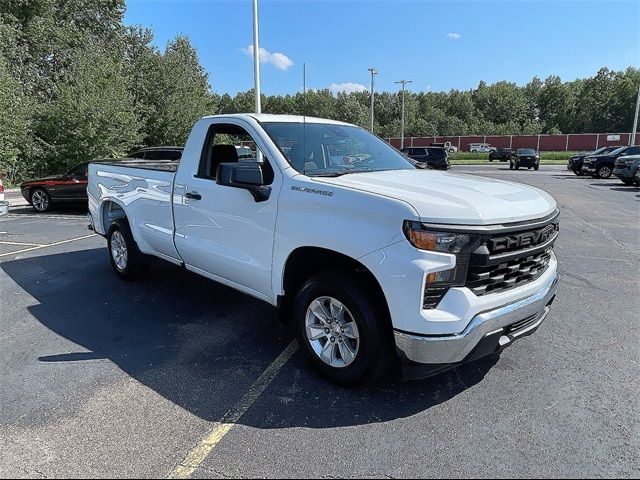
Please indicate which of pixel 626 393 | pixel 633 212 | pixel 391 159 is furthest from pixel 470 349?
pixel 633 212

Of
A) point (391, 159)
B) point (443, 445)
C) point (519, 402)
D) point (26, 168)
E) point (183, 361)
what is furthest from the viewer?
point (26, 168)

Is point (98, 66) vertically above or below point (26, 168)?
above

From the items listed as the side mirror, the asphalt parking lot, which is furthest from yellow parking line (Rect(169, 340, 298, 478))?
the side mirror

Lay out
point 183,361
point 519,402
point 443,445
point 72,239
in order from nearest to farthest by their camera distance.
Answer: point 443,445, point 519,402, point 183,361, point 72,239

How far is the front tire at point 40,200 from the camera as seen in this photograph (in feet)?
43.9

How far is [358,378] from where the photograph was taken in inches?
125

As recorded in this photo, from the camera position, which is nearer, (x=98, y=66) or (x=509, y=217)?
(x=509, y=217)

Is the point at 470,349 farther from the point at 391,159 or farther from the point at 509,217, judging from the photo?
the point at 391,159

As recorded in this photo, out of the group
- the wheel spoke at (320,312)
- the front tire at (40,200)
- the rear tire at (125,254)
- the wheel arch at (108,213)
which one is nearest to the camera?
the wheel spoke at (320,312)

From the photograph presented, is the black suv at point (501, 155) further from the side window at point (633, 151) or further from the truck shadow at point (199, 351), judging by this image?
the truck shadow at point (199, 351)

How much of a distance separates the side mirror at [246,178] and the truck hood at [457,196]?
0.50 meters

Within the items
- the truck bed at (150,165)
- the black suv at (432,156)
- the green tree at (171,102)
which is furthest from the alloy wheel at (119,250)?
the green tree at (171,102)

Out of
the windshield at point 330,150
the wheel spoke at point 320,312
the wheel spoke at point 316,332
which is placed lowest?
the wheel spoke at point 316,332

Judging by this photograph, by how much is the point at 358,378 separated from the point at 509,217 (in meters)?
1.48
